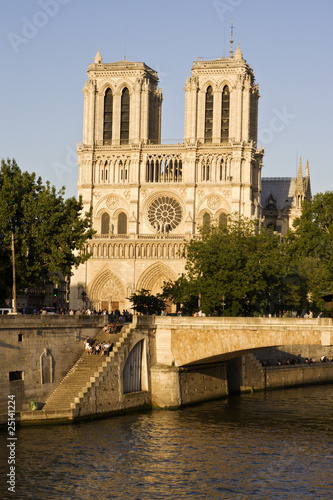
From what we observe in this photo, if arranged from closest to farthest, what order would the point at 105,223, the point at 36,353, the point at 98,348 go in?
the point at 36,353 → the point at 98,348 → the point at 105,223

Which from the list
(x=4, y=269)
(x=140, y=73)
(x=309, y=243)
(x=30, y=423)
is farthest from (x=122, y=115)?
(x=30, y=423)

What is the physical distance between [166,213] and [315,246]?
19646mm

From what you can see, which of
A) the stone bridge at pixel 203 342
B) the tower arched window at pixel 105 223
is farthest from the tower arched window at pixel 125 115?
the stone bridge at pixel 203 342

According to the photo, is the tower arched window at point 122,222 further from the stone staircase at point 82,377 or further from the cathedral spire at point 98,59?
the stone staircase at point 82,377

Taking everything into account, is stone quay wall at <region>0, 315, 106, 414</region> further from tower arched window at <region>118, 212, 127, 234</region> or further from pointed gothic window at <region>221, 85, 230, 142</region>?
pointed gothic window at <region>221, 85, 230, 142</region>

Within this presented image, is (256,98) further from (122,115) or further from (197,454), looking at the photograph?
(197,454)

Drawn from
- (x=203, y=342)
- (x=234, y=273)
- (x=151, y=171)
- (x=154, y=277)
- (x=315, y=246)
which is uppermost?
(x=151, y=171)

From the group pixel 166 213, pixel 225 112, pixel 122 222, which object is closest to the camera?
pixel 225 112

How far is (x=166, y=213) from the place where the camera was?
104188 millimetres

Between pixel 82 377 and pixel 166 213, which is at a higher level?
pixel 166 213

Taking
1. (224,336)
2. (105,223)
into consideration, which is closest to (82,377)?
(224,336)

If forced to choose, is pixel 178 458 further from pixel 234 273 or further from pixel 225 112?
pixel 225 112

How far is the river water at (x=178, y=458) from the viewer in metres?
37.5

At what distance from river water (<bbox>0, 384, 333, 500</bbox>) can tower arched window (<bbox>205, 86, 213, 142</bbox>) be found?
53620 mm
